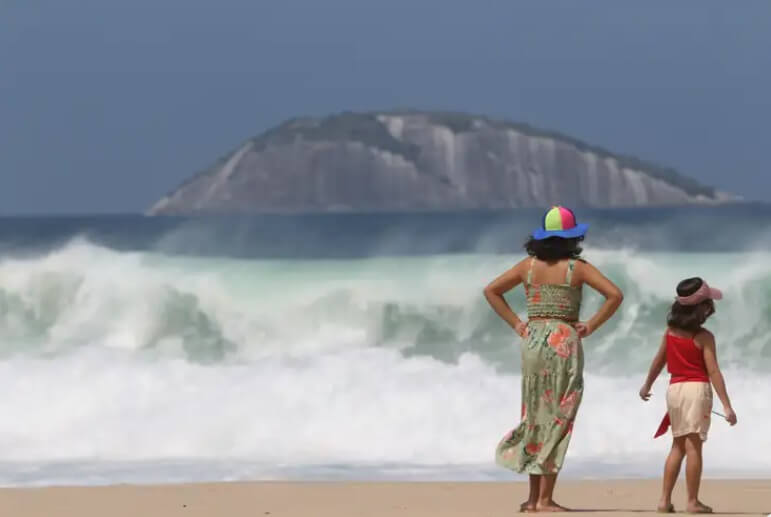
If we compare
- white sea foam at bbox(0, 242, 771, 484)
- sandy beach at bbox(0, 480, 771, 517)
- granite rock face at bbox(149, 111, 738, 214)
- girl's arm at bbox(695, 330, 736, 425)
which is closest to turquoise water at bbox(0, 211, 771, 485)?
white sea foam at bbox(0, 242, 771, 484)

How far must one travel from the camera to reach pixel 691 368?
264 inches

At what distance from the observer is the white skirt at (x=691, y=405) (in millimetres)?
6699

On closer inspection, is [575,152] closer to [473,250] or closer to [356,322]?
[473,250]

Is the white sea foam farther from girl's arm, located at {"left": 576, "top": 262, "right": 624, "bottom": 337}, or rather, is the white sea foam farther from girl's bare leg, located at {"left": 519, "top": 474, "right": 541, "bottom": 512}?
girl's arm, located at {"left": 576, "top": 262, "right": 624, "bottom": 337}

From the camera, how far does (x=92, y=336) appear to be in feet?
57.6

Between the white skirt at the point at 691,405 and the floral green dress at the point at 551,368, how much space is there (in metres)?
0.40

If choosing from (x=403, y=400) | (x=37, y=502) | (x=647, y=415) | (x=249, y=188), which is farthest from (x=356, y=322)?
(x=249, y=188)

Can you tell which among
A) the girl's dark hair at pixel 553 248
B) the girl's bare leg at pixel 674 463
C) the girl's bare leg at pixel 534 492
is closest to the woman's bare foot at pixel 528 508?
the girl's bare leg at pixel 534 492

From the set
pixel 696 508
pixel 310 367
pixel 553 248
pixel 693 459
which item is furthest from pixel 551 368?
pixel 310 367

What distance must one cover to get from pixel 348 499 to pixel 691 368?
7.41ft

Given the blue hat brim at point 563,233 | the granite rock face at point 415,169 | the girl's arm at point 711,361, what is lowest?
the girl's arm at point 711,361

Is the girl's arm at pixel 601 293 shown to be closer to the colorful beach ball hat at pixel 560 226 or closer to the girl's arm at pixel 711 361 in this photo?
the colorful beach ball hat at pixel 560 226

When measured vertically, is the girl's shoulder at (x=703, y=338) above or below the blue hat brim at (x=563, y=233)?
below

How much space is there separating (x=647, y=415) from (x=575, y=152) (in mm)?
120631
